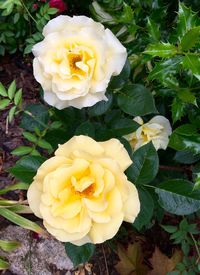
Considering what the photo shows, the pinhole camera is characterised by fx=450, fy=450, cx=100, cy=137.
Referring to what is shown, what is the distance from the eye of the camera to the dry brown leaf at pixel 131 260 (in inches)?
59.0

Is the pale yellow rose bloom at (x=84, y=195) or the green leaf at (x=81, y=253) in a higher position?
the pale yellow rose bloom at (x=84, y=195)

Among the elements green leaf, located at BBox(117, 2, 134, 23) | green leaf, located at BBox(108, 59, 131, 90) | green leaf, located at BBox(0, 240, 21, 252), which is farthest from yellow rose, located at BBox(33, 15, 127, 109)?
green leaf, located at BBox(0, 240, 21, 252)

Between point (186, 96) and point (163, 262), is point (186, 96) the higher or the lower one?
the higher one

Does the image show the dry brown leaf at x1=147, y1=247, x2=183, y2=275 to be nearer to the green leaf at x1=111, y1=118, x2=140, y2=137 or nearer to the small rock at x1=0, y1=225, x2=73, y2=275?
the small rock at x1=0, y1=225, x2=73, y2=275

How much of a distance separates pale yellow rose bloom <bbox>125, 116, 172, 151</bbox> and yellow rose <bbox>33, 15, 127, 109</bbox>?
24 centimetres

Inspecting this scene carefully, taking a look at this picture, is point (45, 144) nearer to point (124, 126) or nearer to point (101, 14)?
point (124, 126)

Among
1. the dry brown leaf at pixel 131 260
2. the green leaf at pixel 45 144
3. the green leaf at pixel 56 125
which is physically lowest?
the dry brown leaf at pixel 131 260

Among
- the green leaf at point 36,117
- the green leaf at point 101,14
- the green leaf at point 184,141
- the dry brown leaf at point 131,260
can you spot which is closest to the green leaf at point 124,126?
the green leaf at point 184,141

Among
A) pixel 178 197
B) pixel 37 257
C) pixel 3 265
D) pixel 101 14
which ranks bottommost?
pixel 37 257

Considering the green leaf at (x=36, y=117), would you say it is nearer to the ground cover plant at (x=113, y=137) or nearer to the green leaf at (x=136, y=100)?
the ground cover plant at (x=113, y=137)

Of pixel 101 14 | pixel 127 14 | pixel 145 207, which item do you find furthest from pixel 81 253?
pixel 101 14

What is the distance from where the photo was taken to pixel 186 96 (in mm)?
1105

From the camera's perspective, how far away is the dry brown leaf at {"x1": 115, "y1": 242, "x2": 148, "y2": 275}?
1.50 metres

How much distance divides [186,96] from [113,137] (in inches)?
8.1
